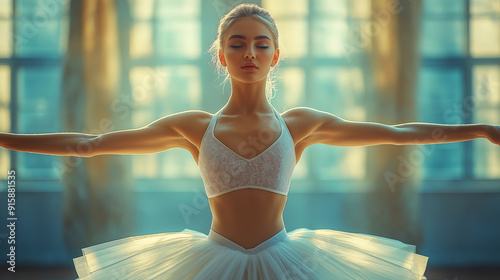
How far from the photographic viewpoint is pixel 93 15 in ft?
8.90

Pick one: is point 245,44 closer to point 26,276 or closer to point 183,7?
point 183,7

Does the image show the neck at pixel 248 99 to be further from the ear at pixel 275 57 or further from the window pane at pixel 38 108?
the window pane at pixel 38 108

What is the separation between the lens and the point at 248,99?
1293 millimetres

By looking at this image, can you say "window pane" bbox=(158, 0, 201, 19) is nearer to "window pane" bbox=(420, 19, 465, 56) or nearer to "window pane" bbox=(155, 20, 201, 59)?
"window pane" bbox=(155, 20, 201, 59)

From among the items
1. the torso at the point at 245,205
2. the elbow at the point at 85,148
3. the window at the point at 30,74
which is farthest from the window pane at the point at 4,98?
the torso at the point at 245,205

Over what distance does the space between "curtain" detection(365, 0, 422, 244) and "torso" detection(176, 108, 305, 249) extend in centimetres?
161

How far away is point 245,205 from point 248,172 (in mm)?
97

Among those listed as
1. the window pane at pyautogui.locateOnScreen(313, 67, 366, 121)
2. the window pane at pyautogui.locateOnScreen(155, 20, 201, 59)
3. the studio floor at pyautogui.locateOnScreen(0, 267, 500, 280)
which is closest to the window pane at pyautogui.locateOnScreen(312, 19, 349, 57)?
the window pane at pyautogui.locateOnScreen(313, 67, 366, 121)

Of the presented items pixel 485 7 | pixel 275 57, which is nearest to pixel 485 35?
pixel 485 7

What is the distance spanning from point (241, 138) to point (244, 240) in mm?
301

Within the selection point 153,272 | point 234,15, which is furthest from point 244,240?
point 234,15

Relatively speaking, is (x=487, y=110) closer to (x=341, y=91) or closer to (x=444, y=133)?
(x=341, y=91)

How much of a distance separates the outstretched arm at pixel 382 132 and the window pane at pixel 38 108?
7.68 feet

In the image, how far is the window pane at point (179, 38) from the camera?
9.68ft
